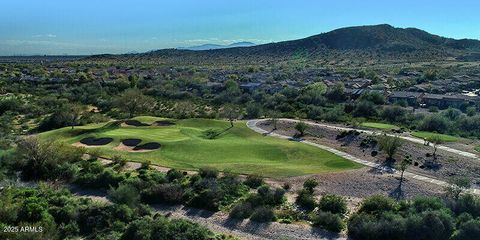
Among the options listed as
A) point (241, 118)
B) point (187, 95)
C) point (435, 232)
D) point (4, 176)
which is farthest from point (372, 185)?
point (187, 95)

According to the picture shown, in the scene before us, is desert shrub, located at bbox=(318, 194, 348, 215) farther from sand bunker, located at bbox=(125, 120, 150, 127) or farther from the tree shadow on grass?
sand bunker, located at bbox=(125, 120, 150, 127)

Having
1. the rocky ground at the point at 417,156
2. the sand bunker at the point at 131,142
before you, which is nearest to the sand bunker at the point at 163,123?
the sand bunker at the point at 131,142

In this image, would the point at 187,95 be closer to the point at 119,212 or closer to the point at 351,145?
the point at 351,145

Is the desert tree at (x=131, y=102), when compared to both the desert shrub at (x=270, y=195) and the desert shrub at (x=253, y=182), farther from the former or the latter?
the desert shrub at (x=270, y=195)

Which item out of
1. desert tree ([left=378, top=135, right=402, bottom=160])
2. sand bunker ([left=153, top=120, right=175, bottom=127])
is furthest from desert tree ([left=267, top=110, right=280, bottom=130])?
desert tree ([left=378, top=135, right=402, bottom=160])

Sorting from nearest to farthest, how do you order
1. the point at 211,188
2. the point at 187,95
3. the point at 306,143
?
1. the point at 211,188
2. the point at 306,143
3. the point at 187,95
